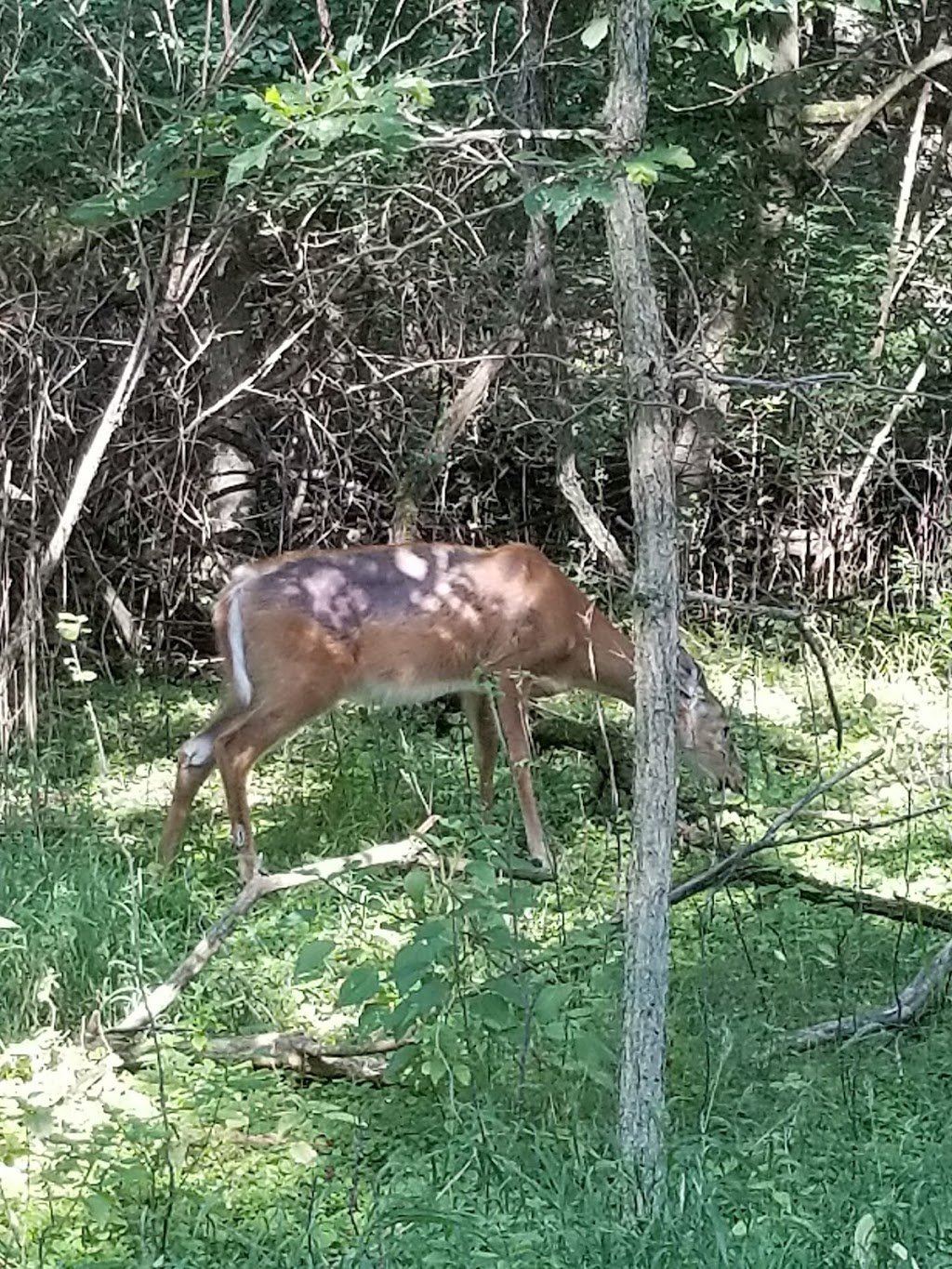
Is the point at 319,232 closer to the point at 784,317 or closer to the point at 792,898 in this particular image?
the point at 784,317

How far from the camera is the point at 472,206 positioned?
6.95 meters

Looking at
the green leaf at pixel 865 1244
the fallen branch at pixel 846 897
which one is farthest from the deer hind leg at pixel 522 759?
the green leaf at pixel 865 1244

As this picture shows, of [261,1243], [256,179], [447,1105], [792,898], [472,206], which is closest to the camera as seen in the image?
[261,1243]

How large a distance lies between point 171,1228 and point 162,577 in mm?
5584

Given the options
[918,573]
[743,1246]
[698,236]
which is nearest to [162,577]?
[698,236]

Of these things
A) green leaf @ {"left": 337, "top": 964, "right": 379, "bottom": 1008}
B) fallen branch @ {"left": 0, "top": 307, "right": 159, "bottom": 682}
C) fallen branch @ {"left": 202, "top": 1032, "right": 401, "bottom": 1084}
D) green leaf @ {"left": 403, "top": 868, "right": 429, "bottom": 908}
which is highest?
fallen branch @ {"left": 0, "top": 307, "right": 159, "bottom": 682}

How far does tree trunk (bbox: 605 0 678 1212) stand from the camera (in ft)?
10.0

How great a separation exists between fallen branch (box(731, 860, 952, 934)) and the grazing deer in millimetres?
864

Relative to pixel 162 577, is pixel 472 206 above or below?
above

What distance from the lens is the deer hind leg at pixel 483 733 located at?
20.6 ft

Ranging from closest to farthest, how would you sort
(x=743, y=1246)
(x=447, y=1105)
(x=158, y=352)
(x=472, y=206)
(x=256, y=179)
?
1. (x=743, y=1246)
2. (x=447, y=1105)
3. (x=256, y=179)
4. (x=472, y=206)
5. (x=158, y=352)

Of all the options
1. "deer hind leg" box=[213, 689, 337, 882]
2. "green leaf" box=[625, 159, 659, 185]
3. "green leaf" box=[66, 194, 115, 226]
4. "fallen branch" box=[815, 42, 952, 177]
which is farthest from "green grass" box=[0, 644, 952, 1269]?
"fallen branch" box=[815, 42, 952, 177]

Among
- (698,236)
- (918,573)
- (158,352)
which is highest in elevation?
(698,236)

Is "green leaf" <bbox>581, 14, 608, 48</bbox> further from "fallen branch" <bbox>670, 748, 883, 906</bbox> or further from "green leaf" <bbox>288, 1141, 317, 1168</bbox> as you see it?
"green leaf" <bbox>288, 1141, 317, 1168</bbox>
